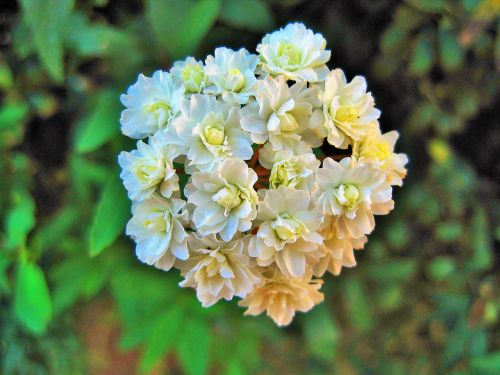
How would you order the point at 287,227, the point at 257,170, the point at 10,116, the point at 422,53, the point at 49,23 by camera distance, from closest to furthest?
the point at 287,227 < the point at 257,170 < the point at 49,23 < the point at 422,53 < the point at 10,116

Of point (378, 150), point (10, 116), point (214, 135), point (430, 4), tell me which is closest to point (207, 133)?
point (214, 135)

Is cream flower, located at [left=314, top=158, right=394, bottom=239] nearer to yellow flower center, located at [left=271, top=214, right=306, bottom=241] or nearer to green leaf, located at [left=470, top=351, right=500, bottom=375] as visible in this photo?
yellow flower center, located at [left=271, top=214, right=306, bottom=241]

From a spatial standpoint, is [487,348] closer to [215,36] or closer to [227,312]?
[227,312]

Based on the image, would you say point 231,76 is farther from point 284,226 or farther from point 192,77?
→ point 284,226

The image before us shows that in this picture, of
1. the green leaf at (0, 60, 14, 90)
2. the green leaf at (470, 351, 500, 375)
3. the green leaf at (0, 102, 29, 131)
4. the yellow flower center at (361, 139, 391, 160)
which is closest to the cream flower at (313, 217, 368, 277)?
the yellow flower center at (361, 139, 391, 160)

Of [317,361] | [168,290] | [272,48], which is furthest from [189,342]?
[272,48]

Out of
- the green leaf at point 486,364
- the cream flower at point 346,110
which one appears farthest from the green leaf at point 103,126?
the green leaf at point 486,364

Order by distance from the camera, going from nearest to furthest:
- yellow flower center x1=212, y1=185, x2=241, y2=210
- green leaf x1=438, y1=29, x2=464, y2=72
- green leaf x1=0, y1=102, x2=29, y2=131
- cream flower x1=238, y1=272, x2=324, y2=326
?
yellow flower center x1=212, y1=185, x2=241, y2=210 < cream flower x1=238, y1=272, x2=324, y2=326 < green leaf x1=438, y1=29, x2=464, y2=72 < green leaf x1=0, y1=102, x2=29, y2=131
